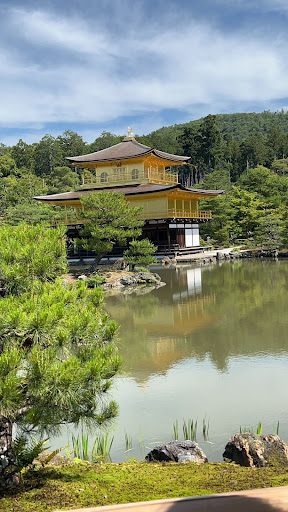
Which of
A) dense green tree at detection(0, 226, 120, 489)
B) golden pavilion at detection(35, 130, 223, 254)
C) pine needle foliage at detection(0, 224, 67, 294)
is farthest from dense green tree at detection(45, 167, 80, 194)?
dense green tree at detection(0, 226, 120, 489)

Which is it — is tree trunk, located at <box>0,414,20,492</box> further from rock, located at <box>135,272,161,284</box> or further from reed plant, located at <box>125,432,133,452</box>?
rock, located at <box>135,272,161,284</box>

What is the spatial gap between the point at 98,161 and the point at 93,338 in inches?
1096

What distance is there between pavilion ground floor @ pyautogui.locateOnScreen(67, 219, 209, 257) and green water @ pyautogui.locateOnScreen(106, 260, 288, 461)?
11.6m

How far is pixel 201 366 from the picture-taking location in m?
7.15

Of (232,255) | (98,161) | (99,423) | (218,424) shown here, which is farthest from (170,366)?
(98,161)

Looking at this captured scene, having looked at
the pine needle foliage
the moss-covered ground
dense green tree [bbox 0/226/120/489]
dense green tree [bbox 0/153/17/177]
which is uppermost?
dense green tree [bbox 0/153/17/177]

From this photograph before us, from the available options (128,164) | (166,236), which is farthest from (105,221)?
(128,164)

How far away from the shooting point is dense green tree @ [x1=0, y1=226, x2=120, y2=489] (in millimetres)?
2705

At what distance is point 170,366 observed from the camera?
284 inches

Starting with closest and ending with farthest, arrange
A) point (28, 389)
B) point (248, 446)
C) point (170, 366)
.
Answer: point (28, 389) → point (248, 446) → point (170, 366)

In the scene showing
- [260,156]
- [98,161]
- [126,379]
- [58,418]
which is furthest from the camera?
[260,156]

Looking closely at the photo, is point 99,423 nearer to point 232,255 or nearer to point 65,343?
point 65,343

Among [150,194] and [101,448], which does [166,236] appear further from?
[101,448]

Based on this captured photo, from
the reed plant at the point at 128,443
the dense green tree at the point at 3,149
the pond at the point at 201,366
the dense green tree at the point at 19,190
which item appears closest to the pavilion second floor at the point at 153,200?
the pond at the point at 201,366
